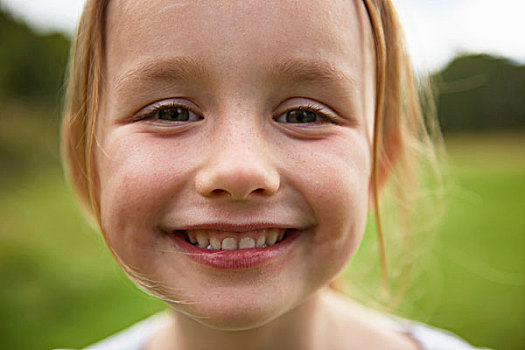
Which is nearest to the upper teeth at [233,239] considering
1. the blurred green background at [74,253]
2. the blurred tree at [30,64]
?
the blurred green background at [74,253]

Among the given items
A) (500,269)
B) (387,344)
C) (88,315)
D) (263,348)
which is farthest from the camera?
(500,269)

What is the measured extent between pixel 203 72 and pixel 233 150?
13cm

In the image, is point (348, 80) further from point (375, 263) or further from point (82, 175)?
point (375, 263)

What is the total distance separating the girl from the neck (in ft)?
0.67

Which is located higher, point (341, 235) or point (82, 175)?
point (82, 175)

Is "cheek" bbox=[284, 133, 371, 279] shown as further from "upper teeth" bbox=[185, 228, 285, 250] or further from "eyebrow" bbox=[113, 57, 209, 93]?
"eyebrow" bbox=[113, 57, 209, 93]

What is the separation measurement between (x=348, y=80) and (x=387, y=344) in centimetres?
78

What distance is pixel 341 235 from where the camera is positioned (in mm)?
907

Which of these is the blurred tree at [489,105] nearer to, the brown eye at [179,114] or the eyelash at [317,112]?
the eyelash at [317,112]

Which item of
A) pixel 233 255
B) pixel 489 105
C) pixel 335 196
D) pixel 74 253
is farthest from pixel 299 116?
pixel 489 105

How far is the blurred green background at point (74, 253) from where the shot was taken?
120 inches

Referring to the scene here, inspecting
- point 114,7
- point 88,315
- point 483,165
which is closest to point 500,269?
point 88,315

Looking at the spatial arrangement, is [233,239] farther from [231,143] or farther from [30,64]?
[30,64]

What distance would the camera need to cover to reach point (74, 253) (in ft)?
14.3
